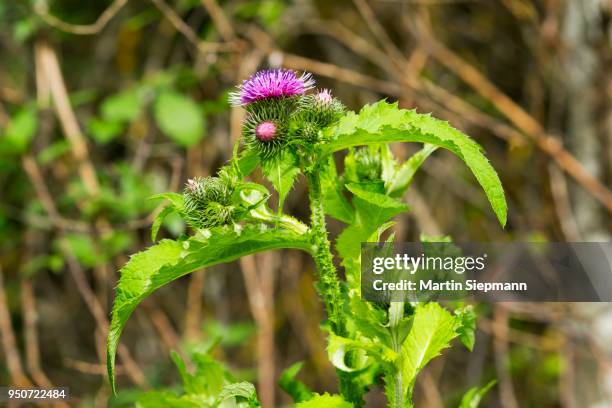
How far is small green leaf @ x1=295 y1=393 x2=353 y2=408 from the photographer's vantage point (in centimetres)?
126

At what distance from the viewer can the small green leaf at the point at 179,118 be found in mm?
3529

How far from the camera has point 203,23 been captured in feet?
14.7

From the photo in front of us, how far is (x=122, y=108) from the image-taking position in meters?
3.53

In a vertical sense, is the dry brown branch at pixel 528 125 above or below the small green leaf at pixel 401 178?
above

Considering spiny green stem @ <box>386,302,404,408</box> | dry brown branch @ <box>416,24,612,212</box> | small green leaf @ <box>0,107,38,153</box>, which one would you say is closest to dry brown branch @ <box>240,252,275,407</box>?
small green leaf @ <box>0,107,38,153</box>

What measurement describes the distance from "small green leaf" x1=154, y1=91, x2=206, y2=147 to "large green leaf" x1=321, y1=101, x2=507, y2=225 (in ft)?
7.56

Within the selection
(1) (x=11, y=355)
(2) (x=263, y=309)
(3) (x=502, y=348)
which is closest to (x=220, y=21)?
(2) (x=263, y=309)

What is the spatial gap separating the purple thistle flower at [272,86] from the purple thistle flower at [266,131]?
2.8 inches

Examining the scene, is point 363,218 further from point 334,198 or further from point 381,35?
point 381,35

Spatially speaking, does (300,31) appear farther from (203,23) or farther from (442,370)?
(442,370)

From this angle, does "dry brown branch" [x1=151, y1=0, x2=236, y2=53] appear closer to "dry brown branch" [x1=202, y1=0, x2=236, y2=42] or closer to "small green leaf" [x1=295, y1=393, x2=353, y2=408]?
"dry brown branch" [x1=202, y1=0, x2=236, y2=42]

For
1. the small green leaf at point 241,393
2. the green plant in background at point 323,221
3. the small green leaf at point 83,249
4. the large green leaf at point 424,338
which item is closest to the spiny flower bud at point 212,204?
the green plant in background at point 323,221

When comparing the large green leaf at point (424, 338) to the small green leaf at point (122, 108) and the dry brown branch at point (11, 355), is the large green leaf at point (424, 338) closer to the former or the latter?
the small green leaf at point (122, 108)

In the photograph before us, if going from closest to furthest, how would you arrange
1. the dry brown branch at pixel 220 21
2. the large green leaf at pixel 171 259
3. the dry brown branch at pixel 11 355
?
1. the large green leaf at pixel 171 259
2. the dry brown branch at pixel 11 355
3. the dry brown branch at pixel 220 21
